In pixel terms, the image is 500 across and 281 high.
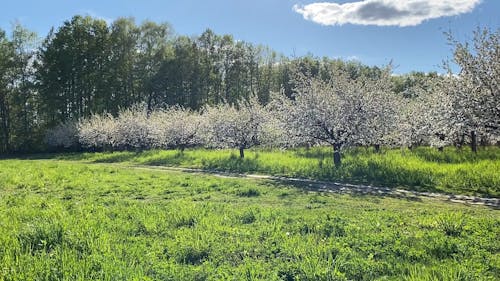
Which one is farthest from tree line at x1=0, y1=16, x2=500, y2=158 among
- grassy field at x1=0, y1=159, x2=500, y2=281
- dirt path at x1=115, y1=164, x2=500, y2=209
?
grassy field at x1=0, y1=159, x2=500, y2=281

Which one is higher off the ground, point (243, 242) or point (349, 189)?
point (243, 242)

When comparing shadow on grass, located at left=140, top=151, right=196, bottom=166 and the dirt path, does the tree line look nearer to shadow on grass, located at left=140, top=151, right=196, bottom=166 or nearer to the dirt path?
shadow on grass, located at left=140, top=151, right=196, bottom=166

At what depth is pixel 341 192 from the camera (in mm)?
15180

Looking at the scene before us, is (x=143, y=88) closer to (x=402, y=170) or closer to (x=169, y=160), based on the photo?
(x=169, y=160)

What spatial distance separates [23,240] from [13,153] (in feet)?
194

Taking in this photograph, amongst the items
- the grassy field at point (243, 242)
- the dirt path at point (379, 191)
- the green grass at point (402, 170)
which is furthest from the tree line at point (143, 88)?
the grassy field at point (243, 242)

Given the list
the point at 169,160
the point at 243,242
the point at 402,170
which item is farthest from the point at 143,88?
the point at 243,242

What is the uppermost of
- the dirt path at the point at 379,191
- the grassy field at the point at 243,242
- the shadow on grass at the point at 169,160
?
the shadow on grass at the point at 169,160

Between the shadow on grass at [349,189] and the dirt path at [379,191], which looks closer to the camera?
the dirt path at [379,191]

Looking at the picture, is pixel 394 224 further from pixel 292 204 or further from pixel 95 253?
pixel 95 253

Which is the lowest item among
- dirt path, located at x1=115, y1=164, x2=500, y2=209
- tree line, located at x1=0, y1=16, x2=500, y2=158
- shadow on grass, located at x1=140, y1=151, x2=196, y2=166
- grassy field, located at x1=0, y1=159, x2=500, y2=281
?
dirt path, located at x1=115, y1=164, x2=500, y2=209

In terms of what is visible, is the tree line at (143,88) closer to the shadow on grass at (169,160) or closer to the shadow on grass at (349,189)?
the shadow on grass at (169,160)

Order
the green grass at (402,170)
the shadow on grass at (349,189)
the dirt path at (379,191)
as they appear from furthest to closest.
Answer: the green grass at (402,170)
the shadow on grass at (349,189)
the dirt path at (379,191)

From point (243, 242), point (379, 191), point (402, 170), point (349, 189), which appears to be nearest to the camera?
point (243, 242)
